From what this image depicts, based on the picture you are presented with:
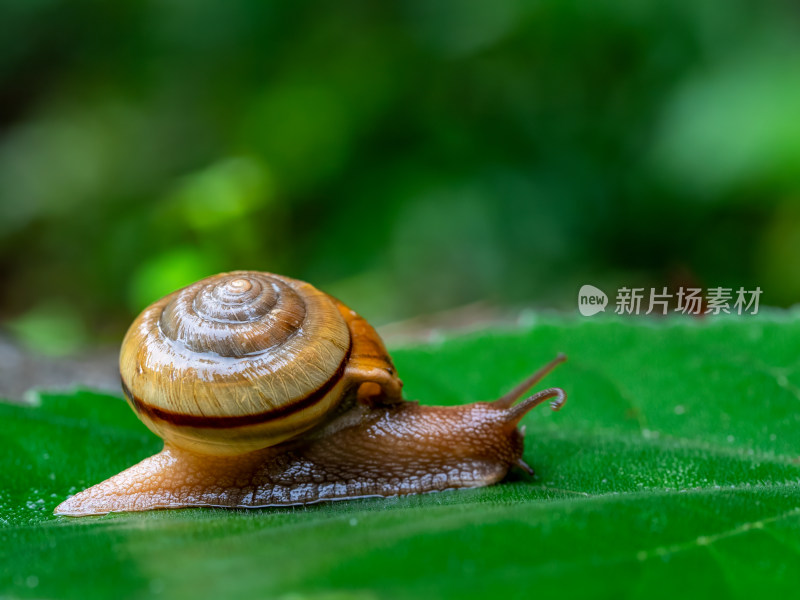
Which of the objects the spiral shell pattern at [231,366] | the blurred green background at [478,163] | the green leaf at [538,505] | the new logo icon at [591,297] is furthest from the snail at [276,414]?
the blurred green background at [478,163]

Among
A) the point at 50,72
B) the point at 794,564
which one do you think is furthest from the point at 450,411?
the point at 50,72

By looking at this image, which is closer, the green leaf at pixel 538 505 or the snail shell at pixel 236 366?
the green leaf at pixel 538 505

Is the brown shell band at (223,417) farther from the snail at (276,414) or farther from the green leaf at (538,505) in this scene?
the green leaf at (538,505)

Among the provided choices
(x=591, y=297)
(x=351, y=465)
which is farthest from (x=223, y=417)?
(x=591, y=297)

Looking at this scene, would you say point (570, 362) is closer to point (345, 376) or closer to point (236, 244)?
point (345, 376)

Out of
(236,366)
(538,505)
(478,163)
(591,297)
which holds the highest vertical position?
(478,163)

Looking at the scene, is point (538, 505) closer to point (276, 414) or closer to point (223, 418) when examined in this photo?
point (276, 414)

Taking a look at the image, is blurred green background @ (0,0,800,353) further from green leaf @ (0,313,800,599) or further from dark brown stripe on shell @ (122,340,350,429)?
dark brown stripe on shell @ (122,340,350,429)
